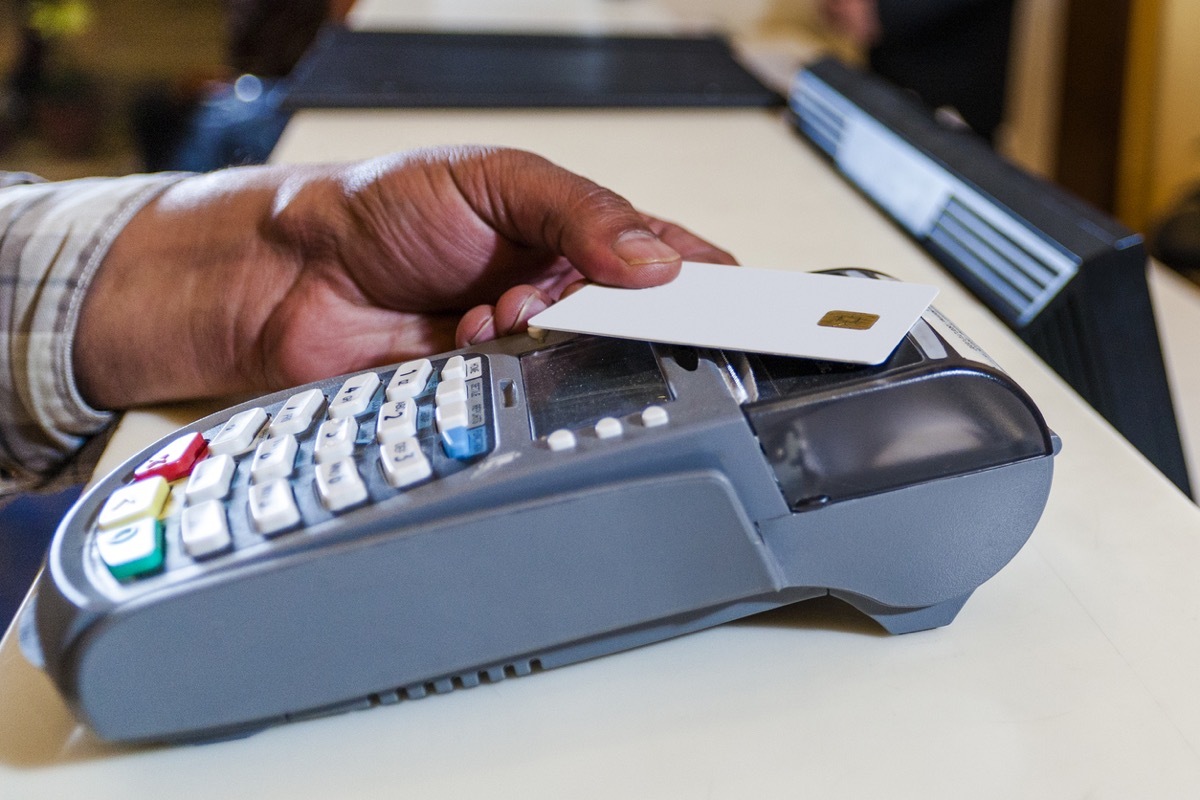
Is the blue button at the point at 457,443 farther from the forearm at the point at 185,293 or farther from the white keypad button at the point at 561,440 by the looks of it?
the forearm at the point at 185,293

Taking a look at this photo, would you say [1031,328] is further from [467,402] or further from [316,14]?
[316,14]

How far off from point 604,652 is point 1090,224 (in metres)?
0.39

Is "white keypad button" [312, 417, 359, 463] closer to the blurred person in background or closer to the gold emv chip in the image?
the gold emv chip

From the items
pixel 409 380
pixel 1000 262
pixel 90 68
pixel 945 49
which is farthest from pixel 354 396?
pixel 90 68

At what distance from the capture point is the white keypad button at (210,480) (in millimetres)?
323

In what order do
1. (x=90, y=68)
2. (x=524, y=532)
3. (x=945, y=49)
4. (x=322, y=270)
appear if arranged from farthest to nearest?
(x=90, y=68)
(x=945, y=49)
(x=322, y=270)
(x=524, y=532)

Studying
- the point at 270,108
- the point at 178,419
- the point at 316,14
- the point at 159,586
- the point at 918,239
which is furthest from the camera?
the point at 316,14

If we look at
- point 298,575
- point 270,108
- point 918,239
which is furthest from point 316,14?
point 298,575

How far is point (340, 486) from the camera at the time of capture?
31 cm

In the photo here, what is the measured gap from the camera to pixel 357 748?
31 centimetres

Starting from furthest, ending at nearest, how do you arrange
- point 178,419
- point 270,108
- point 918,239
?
point 270,108
point 918,239
point 178,419

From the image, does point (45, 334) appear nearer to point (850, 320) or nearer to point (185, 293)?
point (185, 293)

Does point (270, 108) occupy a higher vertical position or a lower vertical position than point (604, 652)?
lower

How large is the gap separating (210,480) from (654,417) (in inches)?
6.0
